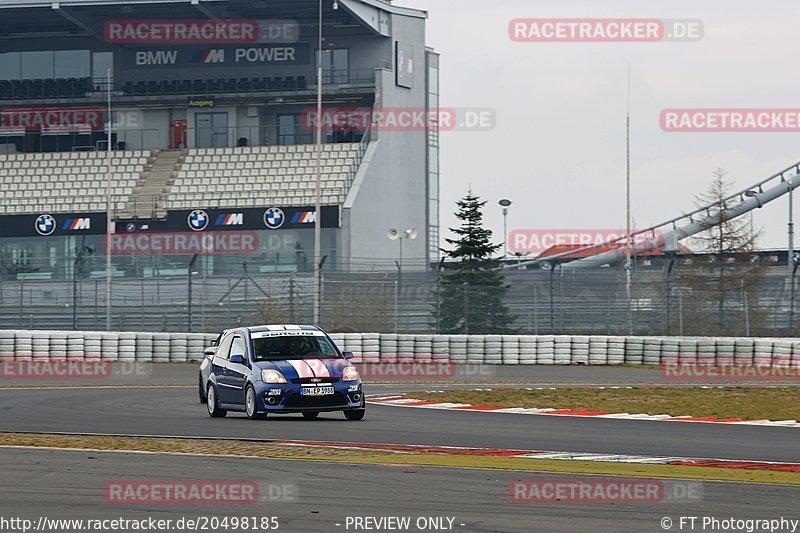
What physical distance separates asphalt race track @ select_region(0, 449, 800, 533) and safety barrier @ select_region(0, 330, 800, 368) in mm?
19776

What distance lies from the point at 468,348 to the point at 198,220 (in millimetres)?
21509

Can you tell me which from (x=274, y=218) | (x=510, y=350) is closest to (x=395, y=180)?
(x=274, y=218)

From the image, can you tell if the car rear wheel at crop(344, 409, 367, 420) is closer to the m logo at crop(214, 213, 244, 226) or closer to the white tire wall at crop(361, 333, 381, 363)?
the white tire wall at crop(361, 333, 381, 363)

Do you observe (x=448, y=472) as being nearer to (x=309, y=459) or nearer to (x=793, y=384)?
(x=309, y=459)

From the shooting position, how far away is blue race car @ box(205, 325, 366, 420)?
16.9m

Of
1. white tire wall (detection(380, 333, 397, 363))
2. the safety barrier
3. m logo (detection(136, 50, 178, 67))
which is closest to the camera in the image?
the safety barrier

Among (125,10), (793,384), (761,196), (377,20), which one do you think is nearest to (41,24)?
(125,10)

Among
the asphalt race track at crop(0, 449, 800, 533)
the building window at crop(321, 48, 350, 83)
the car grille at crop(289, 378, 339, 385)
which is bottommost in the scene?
the asphalt race track at crop(0, 449, 800, 533)

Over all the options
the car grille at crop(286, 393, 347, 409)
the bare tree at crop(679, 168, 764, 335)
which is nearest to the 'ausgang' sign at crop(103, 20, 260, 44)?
the bare tree at crop(679, 168, 764, 335)

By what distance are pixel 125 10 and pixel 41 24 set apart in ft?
17.2

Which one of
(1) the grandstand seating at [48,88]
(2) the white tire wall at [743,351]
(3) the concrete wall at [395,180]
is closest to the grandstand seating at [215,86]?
(1) the grandstand seating at [48,88]

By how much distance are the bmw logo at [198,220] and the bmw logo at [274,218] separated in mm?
2214

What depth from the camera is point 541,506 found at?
895cm

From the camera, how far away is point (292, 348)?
57.8ft
